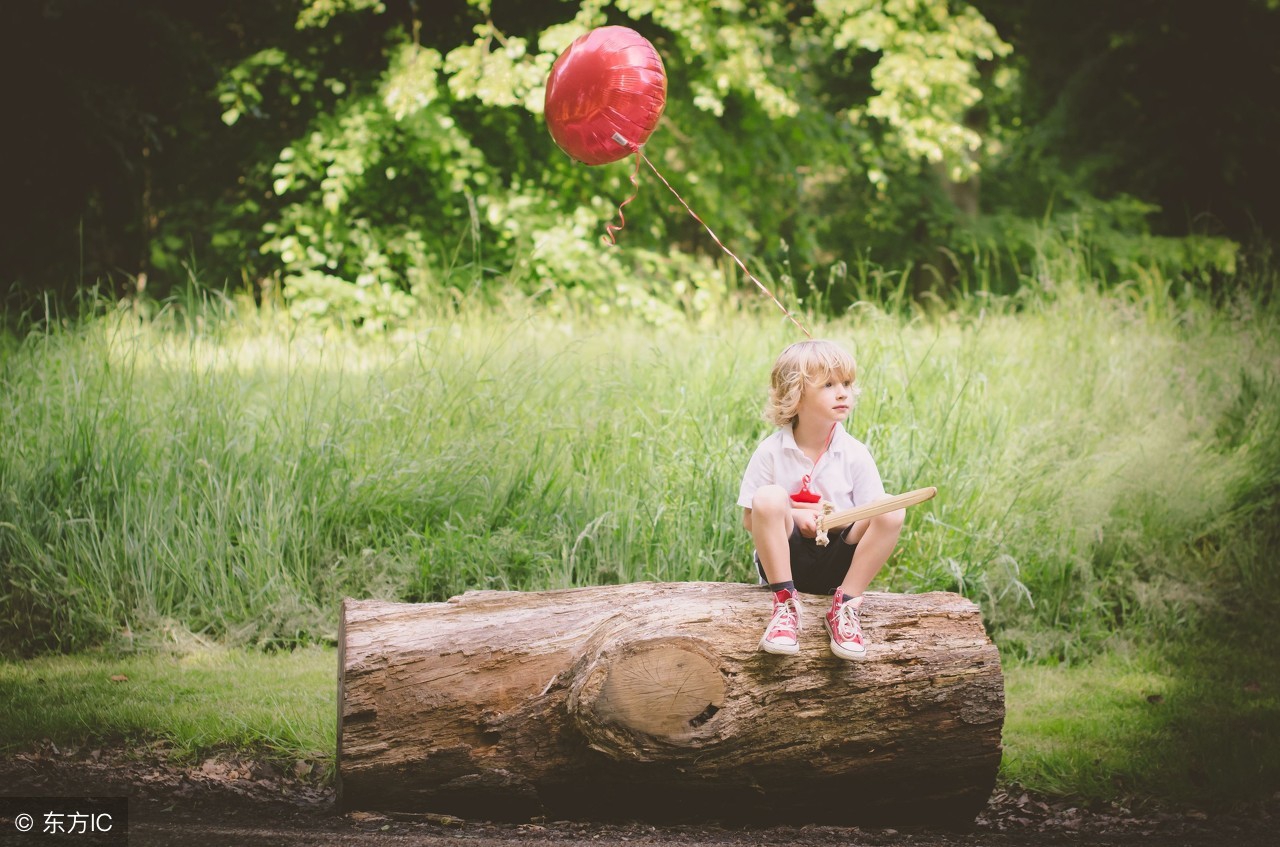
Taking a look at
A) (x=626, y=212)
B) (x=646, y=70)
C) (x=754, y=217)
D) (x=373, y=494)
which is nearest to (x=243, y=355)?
(x=373, y=494)

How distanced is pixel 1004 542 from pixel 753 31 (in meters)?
6.84

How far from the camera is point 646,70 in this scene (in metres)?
4.68

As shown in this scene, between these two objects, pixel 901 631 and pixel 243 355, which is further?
pixel 243 355

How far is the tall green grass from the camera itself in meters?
5.58

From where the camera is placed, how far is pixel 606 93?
4.64 m

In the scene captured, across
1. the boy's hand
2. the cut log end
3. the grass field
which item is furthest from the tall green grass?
the cut log end

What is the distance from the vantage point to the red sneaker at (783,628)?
3.51 m

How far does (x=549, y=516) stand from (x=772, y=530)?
243 cm

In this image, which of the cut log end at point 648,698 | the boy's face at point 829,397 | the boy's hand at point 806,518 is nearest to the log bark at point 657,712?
the cut log end at point 648,698

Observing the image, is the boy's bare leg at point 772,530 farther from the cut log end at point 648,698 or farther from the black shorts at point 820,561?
the cut log end at point 648,698

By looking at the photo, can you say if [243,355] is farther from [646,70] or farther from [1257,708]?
[1257,708]

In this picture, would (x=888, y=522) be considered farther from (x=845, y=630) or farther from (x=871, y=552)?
(x=845, y=630)

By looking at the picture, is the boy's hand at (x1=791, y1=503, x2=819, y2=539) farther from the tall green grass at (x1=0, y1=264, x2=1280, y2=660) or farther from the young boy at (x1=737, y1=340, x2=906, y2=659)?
the tall green grass at (x1=0, y1=264, x2=1280, y2=660)

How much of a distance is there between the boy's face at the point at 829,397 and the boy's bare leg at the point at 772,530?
327 millimetres
